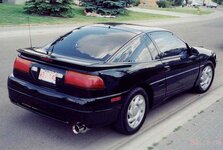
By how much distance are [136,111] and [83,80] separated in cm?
100

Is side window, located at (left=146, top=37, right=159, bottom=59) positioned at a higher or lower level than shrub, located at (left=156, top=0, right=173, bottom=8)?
higher

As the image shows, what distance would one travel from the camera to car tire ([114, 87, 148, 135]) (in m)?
4.36

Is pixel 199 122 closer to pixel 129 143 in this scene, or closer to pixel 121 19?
pixel 129 143

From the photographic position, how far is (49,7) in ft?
70.3

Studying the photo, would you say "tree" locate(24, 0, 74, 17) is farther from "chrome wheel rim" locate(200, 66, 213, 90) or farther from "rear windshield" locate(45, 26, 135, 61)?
"rear windshield" locate(45, 26, 135, 61)

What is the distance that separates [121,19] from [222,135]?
2043cm

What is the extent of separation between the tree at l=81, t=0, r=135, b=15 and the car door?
19.7 m

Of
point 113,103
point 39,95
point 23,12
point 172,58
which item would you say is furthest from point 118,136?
point 23,12

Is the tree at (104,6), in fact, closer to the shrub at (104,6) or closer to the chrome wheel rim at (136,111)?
the shrub at (104,6)

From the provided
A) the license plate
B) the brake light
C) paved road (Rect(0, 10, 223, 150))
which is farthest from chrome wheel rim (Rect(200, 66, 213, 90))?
the brake light

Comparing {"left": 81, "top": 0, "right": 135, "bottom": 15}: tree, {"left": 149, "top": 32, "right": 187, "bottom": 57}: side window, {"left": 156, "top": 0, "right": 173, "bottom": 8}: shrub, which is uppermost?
{"left": 149, "top": 32, "right": 187, "bottom": 57}: side window

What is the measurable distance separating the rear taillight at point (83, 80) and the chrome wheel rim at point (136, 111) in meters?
0.65

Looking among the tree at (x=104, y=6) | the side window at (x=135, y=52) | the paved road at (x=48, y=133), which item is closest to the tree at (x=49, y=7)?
the tree at (x=104, y=6)

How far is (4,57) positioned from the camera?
912cm
